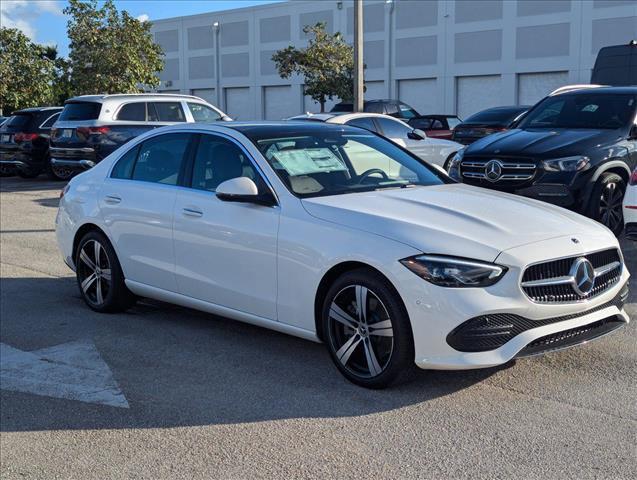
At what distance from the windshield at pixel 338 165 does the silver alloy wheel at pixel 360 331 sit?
87 cm

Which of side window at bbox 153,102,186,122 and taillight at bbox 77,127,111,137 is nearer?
taillight at bbox 77,127,111,137

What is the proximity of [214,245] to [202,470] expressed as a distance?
2.07 m

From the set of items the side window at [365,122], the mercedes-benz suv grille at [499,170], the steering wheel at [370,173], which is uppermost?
the side window at [365,122]

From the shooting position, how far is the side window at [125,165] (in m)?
6.64

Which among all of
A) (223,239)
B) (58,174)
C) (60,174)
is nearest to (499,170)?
(223,239)

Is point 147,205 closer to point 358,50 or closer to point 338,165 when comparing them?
point 338,165

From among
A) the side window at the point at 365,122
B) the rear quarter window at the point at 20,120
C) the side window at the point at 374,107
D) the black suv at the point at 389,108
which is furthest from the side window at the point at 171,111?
the side window at the point at 374,107

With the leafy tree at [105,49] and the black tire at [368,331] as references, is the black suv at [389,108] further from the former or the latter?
the black tire at [368,331]

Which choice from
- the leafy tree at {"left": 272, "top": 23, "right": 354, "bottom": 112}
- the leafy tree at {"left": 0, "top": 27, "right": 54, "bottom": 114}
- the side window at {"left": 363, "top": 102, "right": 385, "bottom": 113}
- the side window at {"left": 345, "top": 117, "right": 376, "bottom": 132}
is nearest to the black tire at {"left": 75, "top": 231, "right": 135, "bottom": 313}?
the side window at {"left": 345, "top": 117, "right": 376, "bottom": 132}

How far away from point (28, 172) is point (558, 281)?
18.3 m

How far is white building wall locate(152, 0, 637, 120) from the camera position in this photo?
118 ft

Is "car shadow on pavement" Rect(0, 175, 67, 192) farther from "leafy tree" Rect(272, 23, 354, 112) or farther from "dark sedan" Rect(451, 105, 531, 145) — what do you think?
"leafy tree" Rect(272, 23, 354, 112)

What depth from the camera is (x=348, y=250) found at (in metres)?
4.63

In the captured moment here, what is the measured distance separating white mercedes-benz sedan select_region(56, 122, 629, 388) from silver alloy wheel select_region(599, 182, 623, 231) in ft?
10.7
